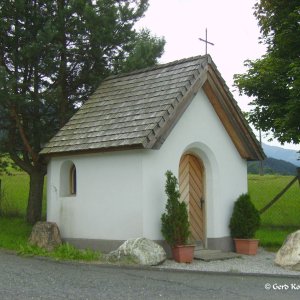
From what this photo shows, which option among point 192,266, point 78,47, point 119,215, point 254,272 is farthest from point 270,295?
point 78,47

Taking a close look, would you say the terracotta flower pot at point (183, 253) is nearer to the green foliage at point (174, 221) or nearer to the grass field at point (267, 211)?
the green foliage at point (174, 221)

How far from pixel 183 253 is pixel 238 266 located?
3.99ft

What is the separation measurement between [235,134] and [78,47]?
5.68 metres

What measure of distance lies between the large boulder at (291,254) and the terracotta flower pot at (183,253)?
6.23ft

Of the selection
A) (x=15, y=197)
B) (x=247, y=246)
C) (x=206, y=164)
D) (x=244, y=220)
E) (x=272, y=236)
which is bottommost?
(x=247, y=246)

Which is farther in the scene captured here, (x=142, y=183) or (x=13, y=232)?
(x=13, y=232)

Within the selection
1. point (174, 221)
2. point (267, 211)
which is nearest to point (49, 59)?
point (174, 221)

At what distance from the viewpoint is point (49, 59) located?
14.9 meters

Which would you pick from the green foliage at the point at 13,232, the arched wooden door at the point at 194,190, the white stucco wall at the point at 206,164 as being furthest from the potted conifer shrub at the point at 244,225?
the green foliage at the point at 13,232

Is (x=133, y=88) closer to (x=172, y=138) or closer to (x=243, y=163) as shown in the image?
(x=172, y=138)

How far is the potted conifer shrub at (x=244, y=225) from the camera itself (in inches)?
524

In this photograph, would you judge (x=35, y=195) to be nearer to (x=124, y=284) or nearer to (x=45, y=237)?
(x=45, y=237)

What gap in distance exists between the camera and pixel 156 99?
1279 cm

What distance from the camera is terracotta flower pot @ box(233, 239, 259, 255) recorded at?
13258 mm
